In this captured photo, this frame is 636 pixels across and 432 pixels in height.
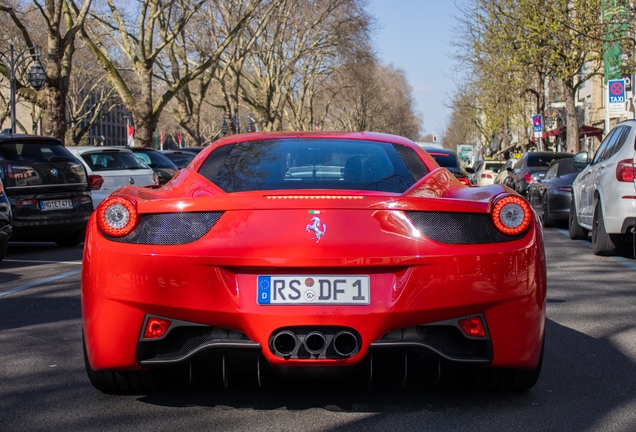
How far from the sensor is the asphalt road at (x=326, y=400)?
343cm

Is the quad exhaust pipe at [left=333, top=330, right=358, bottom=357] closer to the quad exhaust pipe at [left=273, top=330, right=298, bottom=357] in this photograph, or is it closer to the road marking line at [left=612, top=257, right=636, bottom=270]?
the quad exhaust pipe at [left=273, top=330, right=298, bottom=357]

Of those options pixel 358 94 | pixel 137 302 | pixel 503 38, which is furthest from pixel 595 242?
pixel 358 94

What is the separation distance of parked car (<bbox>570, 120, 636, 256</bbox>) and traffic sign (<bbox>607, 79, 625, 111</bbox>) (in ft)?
33.3

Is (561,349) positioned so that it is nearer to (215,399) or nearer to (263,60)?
(215,399)

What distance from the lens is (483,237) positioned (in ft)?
11.2

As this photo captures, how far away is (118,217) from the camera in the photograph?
3.50 metres

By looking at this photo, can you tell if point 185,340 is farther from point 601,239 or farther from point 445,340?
point 601,239

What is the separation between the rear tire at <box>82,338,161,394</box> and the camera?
3738 millimetres

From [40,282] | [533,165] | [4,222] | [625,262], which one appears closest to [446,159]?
[533,165]

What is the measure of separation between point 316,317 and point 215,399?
2.93 ft

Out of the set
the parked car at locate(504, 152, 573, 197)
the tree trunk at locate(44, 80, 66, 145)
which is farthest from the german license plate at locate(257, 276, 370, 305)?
the tree trunk at locate(44, 80, 66, 145)

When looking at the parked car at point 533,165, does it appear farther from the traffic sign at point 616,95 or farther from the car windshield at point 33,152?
the car windshield at point 33,152

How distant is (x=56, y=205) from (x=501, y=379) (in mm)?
8744

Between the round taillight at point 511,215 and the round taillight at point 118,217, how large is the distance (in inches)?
62.4
